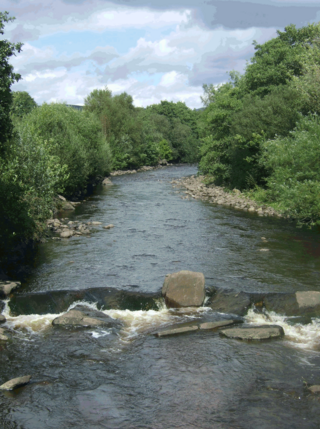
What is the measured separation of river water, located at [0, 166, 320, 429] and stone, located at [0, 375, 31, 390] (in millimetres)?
165

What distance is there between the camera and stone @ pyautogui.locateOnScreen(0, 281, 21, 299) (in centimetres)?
1670

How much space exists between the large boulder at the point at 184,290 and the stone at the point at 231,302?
62 cm

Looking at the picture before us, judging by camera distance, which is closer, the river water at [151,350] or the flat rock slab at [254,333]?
the river water at [151,350]

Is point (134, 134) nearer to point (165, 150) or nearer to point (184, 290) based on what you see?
point (165, 150)

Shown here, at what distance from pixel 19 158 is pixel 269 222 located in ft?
58.9

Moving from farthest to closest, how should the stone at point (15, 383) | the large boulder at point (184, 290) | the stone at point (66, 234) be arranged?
the stone at point (66, 234)
the large boulder at point (184, 290)
the stone at point (15, 383)

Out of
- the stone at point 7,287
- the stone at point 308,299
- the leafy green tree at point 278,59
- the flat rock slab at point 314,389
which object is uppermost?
the leafy green tree at point 278,59

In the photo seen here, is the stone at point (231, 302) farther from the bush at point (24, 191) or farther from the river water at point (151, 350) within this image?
the bush at point (24, 191)

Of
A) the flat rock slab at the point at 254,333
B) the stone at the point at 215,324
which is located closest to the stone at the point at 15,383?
the stone at the point at 215,324

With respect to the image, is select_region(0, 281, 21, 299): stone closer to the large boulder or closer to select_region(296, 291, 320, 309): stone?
the large boulder

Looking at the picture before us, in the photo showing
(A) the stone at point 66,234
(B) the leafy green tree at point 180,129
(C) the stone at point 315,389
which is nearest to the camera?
(C) the stone at point 315,389

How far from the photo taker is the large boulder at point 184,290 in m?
16.1

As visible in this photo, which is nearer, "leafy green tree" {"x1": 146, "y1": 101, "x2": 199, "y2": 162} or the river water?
the river water

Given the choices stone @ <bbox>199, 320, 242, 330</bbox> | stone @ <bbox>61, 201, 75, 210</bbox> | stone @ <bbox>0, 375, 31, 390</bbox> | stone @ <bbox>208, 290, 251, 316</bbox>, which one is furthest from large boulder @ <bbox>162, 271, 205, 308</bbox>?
stone @ <bbox>61, 201, 75, 210</bbox>
